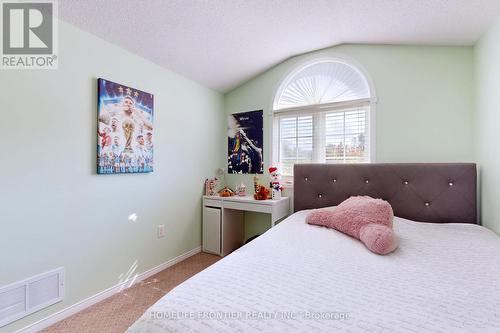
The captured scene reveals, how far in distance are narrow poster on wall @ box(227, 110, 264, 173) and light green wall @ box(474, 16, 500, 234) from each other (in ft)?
6.37

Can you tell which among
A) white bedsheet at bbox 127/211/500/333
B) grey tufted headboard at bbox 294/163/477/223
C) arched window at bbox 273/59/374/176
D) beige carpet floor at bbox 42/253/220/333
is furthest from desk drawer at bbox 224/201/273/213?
white bedsheet at bbox 127/211/500/333

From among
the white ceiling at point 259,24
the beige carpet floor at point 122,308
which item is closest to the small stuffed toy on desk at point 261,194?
the beige carpet floor at point 122,308

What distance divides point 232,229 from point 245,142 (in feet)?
3.58

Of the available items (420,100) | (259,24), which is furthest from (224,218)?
(420,100)

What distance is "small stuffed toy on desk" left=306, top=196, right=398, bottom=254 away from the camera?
1.19 metres

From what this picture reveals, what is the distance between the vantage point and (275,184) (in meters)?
2.51

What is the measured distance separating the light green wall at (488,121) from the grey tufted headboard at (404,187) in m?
0.09

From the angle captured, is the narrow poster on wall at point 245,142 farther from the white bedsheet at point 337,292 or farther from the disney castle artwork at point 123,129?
the white bedsheet at point 337,292

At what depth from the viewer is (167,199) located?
2318mm

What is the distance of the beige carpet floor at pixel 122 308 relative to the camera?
4.84ft

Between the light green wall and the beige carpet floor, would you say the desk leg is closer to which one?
the beige carpet floor

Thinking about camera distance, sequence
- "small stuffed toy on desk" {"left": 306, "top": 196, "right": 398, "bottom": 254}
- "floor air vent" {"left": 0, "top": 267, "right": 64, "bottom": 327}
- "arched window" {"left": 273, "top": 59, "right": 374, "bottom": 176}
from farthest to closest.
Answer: "arched window" {"left": 273, "top": 59, "right": 374, "bottom": 176} < "floor air vent" {"left": 0, "top": 267, "right": 64, "bottom": 327} < "small stuffed toy on desk" {"left": 306, "top": 196, "right": 398, "bottom": 254}

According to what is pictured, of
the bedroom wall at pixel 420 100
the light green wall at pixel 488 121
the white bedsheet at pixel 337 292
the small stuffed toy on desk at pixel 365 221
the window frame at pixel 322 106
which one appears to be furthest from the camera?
the window frame at pixel 322 106

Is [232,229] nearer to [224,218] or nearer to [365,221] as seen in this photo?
[224,218]
